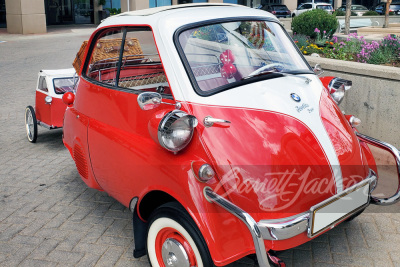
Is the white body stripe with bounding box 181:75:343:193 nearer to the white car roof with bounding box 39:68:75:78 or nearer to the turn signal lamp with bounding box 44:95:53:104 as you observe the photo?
the turn signal lamp with bounding box 44:95:53:104

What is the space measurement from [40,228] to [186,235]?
1826 millimetres

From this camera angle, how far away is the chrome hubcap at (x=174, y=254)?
292 centimetres

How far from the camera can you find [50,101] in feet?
20.3

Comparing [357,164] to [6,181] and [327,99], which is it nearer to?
[327,99]

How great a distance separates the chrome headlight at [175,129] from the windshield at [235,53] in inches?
13.6

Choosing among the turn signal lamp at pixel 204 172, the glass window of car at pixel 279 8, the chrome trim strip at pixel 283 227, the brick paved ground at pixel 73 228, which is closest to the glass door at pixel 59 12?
the glass window of car at pixel 279 8

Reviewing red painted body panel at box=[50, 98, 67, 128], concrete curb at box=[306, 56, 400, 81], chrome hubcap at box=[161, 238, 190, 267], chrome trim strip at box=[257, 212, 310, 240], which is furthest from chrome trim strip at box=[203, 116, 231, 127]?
red painted body panel at box=[50, 98, 67, 128]

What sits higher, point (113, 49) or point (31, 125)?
point (113, 49)

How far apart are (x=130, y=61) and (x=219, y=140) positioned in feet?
4.68

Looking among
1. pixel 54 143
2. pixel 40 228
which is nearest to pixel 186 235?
pixel 40 228

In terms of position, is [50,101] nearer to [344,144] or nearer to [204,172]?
[204,172]

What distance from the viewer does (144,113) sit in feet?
11.1

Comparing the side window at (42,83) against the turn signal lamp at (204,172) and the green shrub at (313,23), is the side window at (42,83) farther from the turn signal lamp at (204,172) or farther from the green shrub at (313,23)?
the green shrub at (313,23)

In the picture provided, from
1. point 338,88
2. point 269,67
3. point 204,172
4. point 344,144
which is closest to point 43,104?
point 269,67
